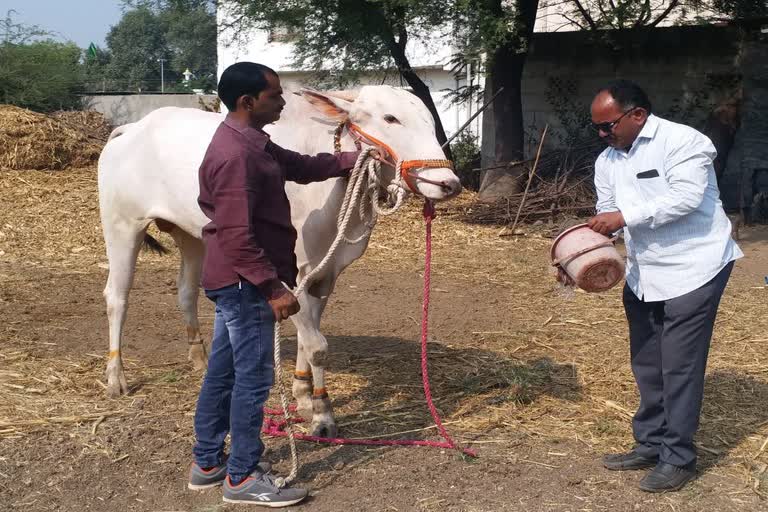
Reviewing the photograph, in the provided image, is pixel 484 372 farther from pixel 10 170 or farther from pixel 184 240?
pixel 10 170

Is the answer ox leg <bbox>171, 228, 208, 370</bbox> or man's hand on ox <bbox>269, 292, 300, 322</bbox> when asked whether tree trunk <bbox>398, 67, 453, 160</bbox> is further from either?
man's hand on ox <bbox>269, 292, 300, 322</bbox>

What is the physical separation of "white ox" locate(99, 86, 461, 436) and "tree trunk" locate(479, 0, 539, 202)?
7.61m

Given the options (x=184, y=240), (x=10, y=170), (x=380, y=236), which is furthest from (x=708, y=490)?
(x=10, y=170)

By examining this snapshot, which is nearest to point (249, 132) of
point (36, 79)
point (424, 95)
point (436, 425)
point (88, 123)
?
point (436, 425)

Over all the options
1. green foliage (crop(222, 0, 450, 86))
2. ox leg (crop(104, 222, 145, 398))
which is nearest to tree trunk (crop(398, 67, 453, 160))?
green foliage (crop(222, 0, 450, 86))

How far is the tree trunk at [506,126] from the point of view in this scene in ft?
42.7

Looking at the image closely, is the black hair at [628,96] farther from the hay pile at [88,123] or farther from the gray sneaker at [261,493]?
the hay pile at [88,123]

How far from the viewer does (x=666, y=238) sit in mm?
4176

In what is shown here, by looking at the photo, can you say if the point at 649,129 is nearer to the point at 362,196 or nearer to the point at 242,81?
the point at 362,196

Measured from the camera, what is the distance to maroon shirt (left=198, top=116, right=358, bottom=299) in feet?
12.3

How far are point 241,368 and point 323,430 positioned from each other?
105cm

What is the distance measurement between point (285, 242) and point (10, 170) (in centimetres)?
1020

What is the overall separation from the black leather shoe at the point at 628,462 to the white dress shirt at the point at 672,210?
801 mm

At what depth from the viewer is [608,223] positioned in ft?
13.7
